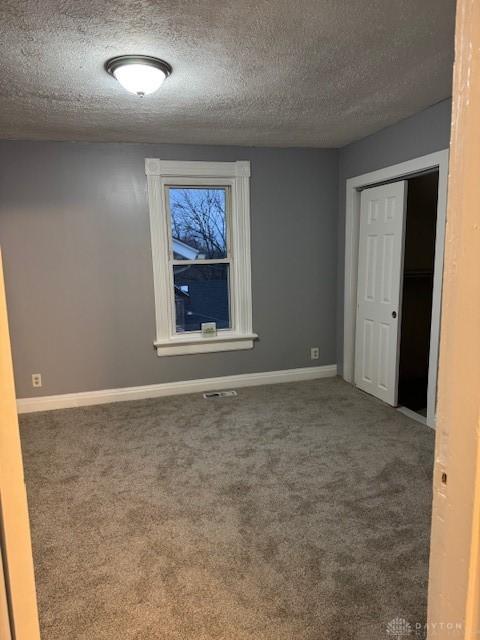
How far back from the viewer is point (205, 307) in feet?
14.2

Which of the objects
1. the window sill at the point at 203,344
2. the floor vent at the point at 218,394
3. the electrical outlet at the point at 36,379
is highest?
the window sill at the point at 203,344

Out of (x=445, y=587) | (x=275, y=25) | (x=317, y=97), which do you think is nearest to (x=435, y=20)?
(x=275, y=25)

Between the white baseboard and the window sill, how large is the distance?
319mm

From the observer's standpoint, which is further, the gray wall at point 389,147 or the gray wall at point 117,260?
the gray wall at point 117,260

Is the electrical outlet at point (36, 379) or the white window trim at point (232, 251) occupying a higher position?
the white window trim at point (232, 251)

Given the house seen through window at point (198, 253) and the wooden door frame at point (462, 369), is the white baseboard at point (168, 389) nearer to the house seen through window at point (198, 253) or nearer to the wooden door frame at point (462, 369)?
the house seen through window at point (198, 253)

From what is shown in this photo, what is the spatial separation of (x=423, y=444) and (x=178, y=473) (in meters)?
1.80

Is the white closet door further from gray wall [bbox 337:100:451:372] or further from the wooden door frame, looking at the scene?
the wooden door frame

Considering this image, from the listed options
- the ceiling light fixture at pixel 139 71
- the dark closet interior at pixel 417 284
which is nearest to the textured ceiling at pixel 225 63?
the ceiling light fixture at pixel 139 71

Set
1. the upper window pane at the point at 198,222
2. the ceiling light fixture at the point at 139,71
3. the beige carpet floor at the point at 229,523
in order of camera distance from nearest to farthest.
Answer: the beige carpet floor at the point at 229,523
the ceiling light fixture at the point at 139,71
the upper window pane at the point at 198,222

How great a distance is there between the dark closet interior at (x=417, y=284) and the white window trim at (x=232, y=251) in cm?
170

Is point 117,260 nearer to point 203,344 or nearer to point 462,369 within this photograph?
point 203,344

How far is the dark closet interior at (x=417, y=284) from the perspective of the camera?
4312 mm

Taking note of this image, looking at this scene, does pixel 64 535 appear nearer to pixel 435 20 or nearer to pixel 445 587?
pixel 445 587
